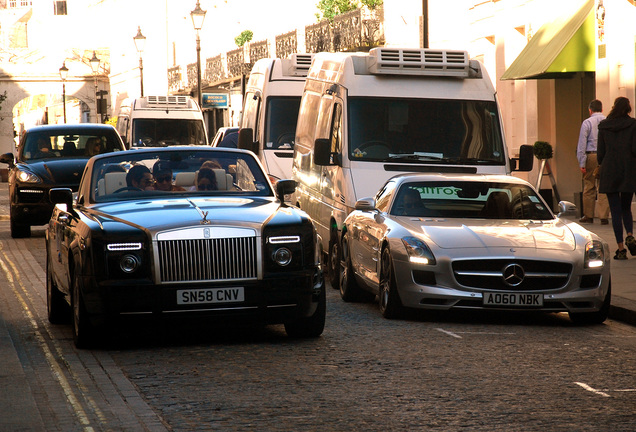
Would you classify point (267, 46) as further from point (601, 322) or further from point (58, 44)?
point (58, 44)

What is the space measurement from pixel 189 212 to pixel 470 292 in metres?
2.56

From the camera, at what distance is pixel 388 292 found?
10859 mm

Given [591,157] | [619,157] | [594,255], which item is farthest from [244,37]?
[594,255]

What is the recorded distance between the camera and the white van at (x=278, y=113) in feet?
64.0

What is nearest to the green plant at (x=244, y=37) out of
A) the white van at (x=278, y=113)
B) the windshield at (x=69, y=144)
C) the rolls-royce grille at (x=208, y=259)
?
the windshield at (x=69, y=144)

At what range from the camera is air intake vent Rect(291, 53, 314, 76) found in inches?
800

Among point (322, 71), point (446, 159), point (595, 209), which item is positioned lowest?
point (595, 209)

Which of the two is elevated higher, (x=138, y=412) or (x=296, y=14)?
(x=296, y=14)

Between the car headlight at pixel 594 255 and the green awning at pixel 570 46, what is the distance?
510 inches

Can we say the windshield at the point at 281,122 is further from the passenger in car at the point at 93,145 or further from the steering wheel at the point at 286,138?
the passenger in car at the point at 93,145

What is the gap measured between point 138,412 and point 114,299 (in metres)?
2.02

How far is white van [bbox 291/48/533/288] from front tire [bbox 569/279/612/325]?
329cm

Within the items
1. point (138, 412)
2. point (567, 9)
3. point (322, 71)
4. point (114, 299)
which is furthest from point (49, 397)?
point (567, 9)

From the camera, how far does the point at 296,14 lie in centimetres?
5244
